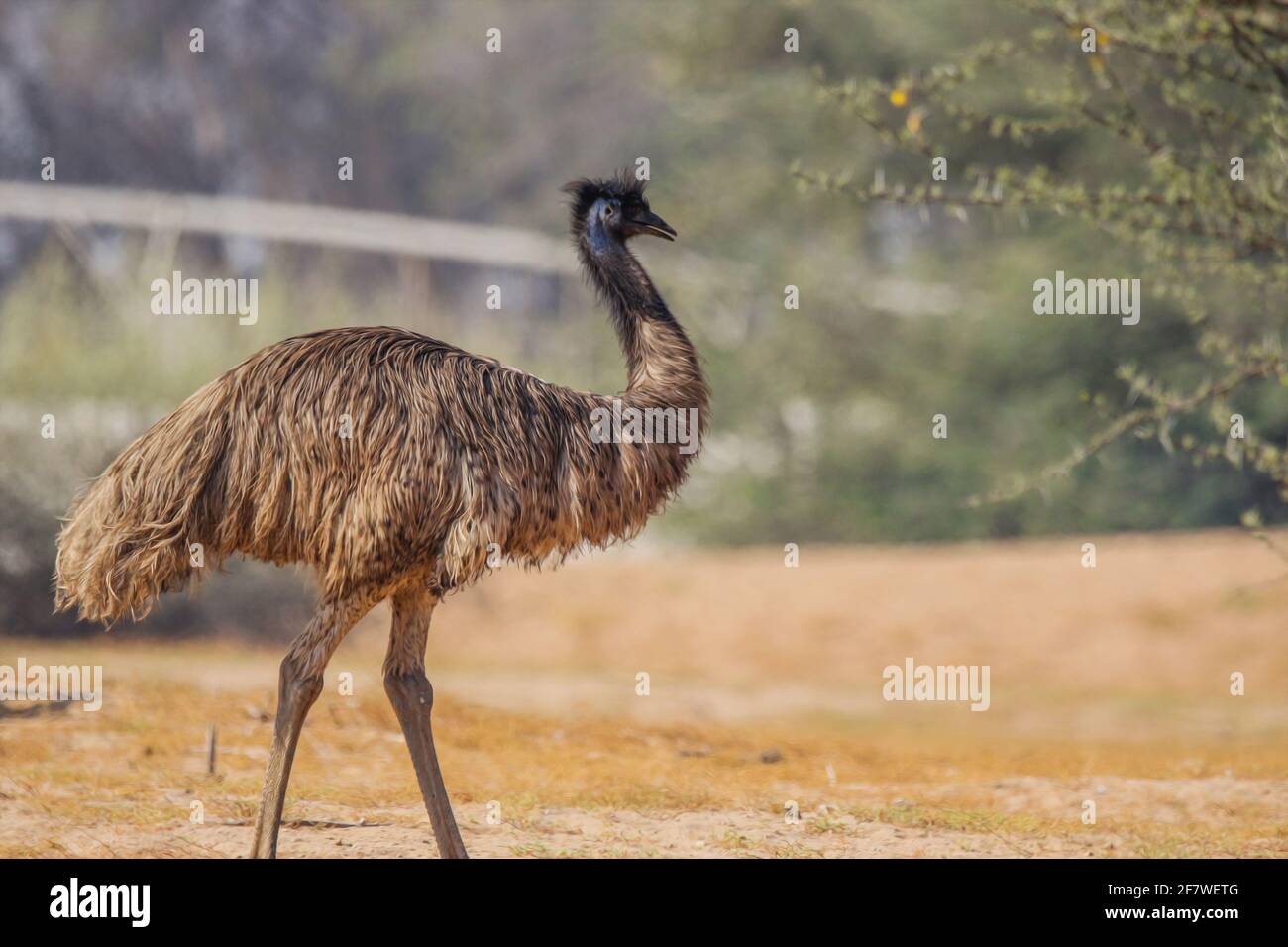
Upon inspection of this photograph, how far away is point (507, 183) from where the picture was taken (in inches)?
1398

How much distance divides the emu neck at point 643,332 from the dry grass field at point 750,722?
1732 millimetres

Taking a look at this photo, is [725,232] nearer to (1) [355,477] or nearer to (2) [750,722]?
(2) [750,722]

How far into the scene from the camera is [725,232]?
25.6 meters

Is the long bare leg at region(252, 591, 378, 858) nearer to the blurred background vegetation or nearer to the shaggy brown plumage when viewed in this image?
the shaggy brown plumage

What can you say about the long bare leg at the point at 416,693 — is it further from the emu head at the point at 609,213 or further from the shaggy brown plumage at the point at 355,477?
the emu head at the point at 609,213

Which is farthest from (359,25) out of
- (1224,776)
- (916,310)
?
(1224,776)

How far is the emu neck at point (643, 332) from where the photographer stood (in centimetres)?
700

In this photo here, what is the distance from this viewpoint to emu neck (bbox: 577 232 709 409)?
23.0 ft

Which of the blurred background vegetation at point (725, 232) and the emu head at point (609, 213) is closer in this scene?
the emu head at point (609, 213)

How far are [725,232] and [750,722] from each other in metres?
13.9

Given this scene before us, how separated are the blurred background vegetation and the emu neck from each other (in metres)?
1.42

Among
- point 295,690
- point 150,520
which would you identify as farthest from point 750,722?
point 150,520

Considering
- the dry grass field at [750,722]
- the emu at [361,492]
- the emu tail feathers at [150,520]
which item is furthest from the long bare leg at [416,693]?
the emu tail feathers at [150,520]

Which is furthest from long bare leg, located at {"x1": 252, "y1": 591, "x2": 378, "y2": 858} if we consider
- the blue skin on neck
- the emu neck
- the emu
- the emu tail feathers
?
the blue skin on neck
